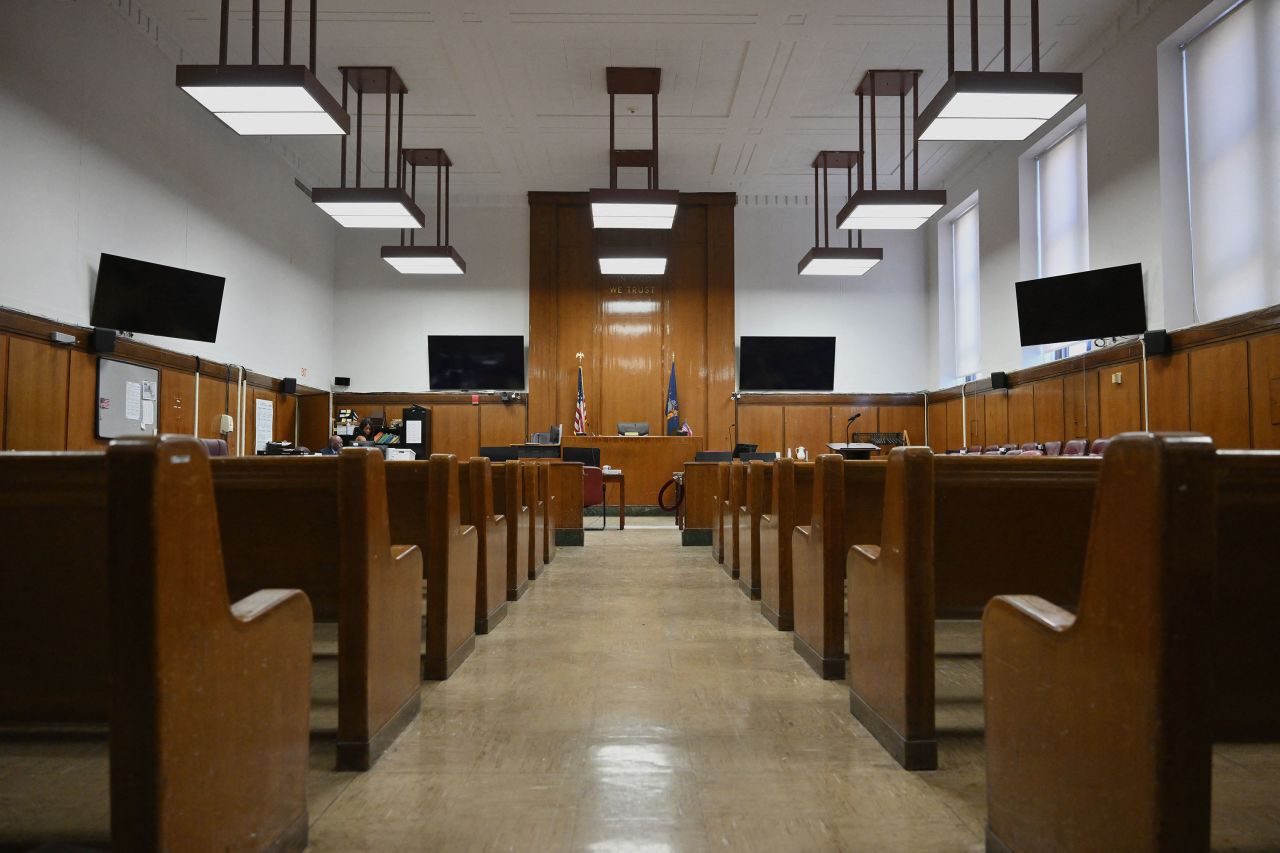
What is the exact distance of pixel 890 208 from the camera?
8258mm

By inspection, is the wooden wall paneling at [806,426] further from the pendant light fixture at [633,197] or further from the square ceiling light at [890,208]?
the pendant light fixture at [633,197]

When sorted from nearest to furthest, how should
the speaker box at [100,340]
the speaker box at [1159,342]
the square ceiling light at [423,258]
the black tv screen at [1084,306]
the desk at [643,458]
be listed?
the speaker box at [1159,342]
the speaker box at [100,340]
the black tv screen at [1084,306]
the square ceiling light at [423,258]
the desk at [643,458]

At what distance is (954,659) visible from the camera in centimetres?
300

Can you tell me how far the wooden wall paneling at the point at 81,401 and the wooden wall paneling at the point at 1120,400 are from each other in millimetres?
9032

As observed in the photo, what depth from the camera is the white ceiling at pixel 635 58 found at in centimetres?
718

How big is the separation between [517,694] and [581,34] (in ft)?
22.5

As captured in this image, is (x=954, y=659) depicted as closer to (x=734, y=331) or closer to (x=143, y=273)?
(x=143, y=273)

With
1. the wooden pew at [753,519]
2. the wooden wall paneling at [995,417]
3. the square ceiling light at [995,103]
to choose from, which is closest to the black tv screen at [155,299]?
the wooden pew at [753,519]

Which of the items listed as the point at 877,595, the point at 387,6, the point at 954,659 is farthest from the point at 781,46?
the point at 877,595

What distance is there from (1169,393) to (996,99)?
2.95 m

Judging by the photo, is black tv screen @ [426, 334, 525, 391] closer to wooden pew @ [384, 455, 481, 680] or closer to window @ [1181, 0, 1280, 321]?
window @ [1181, 0, 1280, 321]

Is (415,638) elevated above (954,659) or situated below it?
above

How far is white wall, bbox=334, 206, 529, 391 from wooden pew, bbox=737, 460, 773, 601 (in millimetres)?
8476

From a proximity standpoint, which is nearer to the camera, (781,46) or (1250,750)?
(1250,750)
